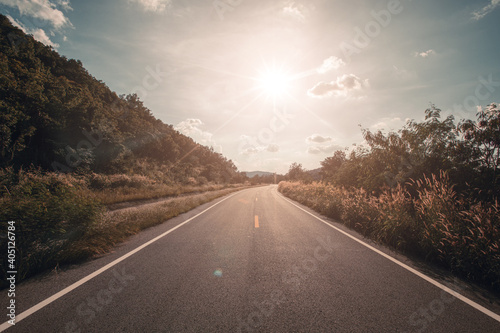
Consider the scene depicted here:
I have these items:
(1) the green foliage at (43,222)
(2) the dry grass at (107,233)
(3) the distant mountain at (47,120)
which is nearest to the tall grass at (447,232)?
(2) the dry grass at (107,233)

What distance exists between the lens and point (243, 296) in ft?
8.53

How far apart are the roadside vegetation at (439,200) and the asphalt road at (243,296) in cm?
108

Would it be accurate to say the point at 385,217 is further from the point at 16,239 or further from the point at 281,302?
the point at 16,239

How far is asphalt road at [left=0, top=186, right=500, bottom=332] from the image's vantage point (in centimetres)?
205

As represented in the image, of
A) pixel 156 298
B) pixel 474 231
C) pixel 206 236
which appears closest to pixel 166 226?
pixel 206 236

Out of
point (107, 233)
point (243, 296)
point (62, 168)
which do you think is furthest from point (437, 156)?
point (62, 168)

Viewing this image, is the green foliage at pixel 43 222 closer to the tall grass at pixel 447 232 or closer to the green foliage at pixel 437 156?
the tall grass at pixel 447 232

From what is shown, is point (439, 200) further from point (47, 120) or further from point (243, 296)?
point (47, 120)

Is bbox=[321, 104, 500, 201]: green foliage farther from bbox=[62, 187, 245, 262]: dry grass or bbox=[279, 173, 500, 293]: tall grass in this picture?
bbox=[62, 187, 245, 262]: dry grass

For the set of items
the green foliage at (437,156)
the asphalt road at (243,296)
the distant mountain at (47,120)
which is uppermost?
the distant mountain at (47,120)

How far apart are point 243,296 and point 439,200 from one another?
20.1 ft

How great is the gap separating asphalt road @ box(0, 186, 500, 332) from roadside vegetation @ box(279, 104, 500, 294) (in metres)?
1.08

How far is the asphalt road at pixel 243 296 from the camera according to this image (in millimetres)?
2055

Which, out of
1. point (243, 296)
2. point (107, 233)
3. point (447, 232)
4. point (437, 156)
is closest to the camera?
point (243, 296)
